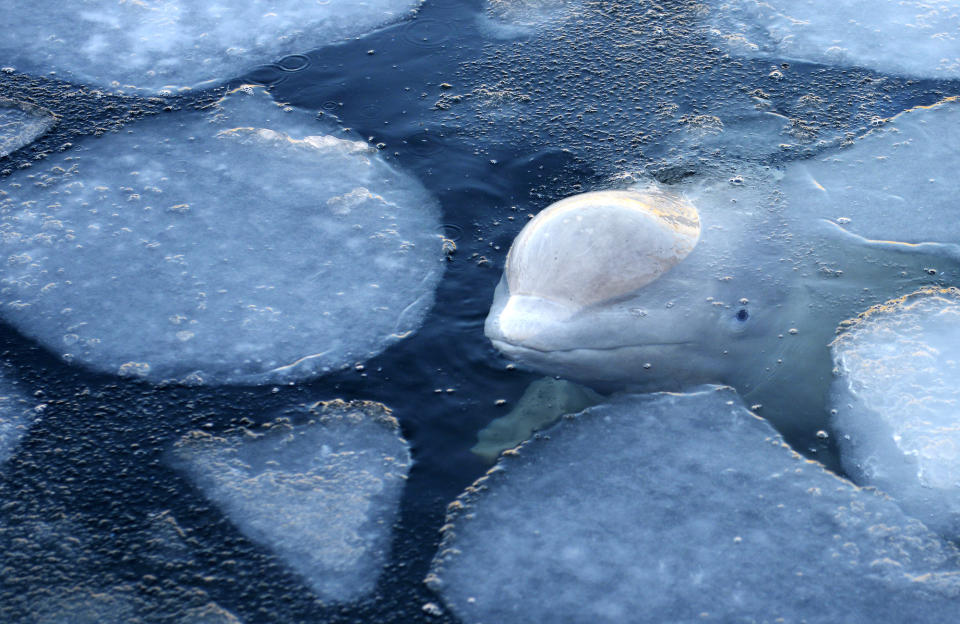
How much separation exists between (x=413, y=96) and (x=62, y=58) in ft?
9.49

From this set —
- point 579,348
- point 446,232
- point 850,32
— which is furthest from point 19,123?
point 850,32

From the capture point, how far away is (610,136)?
7.01 meters

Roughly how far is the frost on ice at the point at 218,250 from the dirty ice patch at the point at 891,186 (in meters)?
2.49

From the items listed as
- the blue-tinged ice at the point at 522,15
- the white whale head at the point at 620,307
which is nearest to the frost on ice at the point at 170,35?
the blue-tinged ice at the point at 522,15

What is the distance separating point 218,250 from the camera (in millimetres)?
6109

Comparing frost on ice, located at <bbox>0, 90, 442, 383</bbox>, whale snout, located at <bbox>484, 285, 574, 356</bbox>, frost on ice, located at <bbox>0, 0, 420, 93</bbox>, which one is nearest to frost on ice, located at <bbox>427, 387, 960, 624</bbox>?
whale snout, located at <bbox>484, 285, 574, 356</bbox>

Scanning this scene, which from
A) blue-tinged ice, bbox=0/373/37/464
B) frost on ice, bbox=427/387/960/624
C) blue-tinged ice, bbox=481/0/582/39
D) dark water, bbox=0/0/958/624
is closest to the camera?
frost on ice, bbox=427/387/960/624

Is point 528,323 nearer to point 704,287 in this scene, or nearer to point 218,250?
point 704,287

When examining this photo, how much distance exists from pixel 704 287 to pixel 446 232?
1701 mm

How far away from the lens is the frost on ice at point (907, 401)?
15.7ft

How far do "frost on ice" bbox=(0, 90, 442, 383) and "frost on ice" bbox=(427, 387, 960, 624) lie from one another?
133 centimetres

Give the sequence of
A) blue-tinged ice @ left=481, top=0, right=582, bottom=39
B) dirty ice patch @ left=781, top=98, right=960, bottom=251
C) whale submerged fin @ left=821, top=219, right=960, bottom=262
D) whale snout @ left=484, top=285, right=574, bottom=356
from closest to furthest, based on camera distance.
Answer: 1. whale snout @ left=484, top=285, right=574, bottom=356
2. whale submerged fin @ left=821, top=219, right=960, bottom=262
3. dirty ice patch @ left=781, top=98, right=960, bottom=251
4. blue-tinged ice @ left=481, top=0, right=582, bottom=39

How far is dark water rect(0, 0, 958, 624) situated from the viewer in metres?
4.39

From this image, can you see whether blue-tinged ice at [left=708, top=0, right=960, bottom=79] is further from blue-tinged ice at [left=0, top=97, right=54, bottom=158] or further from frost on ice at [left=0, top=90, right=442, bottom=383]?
blue-tinged ice at [left=0, top=97, right=54, bottom=158]
